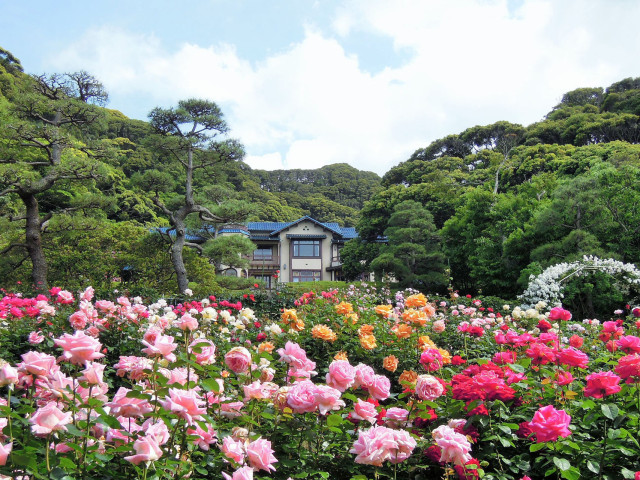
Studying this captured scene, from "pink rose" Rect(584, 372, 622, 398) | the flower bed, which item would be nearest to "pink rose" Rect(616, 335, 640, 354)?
the flower bed

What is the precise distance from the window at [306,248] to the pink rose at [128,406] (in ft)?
86.8

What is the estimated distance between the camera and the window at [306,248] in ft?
90.9

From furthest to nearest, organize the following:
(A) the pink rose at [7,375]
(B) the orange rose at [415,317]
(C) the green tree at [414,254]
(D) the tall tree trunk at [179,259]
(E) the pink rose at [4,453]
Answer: (C) the green tree at [414,254] → (D) the tall tree trunk at [179,259] → (B) the orange rose at [415,317] → (A) the pink rose at [7,375] → (E) the pink rose at [4,453]

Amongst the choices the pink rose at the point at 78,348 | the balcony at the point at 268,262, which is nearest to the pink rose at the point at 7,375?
the pink rose at the point at 78,348

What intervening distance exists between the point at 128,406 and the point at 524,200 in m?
14.2

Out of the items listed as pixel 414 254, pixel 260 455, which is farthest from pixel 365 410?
pixel 414 254

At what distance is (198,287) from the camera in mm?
10938

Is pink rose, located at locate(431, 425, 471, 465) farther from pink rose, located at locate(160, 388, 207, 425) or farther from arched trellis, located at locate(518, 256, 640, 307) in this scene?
arched trellis, located at locate(518, 256, 640, 307)

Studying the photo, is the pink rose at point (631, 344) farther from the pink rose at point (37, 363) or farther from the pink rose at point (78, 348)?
the pink rose at point (37, 363)

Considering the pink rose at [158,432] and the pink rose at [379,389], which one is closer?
the pink rose at [158,432]

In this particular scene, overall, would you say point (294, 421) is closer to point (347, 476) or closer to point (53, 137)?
point (347, 476)

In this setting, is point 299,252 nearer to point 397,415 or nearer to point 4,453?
point 397,415

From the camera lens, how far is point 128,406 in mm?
1177

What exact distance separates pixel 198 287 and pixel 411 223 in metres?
9.86
